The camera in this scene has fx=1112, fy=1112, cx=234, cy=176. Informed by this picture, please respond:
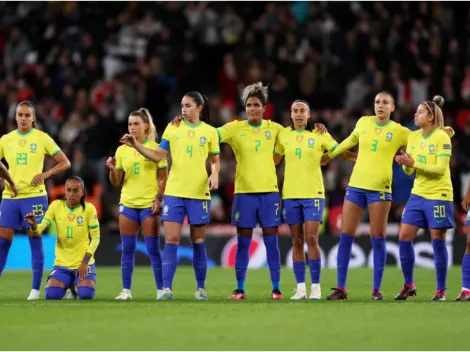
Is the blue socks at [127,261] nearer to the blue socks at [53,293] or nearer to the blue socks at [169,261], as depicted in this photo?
the blue socks at [169,261]

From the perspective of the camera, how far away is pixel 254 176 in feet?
38.8

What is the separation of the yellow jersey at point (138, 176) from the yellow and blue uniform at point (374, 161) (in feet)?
6.84

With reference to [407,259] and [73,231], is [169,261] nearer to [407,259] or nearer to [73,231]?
[73,231]

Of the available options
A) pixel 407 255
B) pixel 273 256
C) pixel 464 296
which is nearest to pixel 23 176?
pixel 273 256

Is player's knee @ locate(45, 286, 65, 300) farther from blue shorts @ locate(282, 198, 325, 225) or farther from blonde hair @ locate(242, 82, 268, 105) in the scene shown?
blonde hair @ locate(242, 82, 268, 105)

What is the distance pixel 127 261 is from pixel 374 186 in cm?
276

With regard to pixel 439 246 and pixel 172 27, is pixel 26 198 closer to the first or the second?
pixel 439 246

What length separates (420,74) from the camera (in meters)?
22.0

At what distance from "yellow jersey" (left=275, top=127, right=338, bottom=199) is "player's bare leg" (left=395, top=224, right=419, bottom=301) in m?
0.95

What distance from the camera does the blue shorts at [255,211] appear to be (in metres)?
11.8

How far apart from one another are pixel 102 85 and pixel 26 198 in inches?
395

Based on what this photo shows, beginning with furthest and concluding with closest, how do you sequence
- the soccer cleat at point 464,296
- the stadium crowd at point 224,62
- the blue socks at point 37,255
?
the stadium crowd at point 224,62 < the blue socks at point 37,255 < the soccer cleat at point 464,296

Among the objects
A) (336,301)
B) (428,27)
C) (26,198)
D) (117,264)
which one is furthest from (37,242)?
(428,27)

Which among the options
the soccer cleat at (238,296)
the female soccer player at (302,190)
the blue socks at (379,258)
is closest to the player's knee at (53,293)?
the soccer cleat at (238,296)
